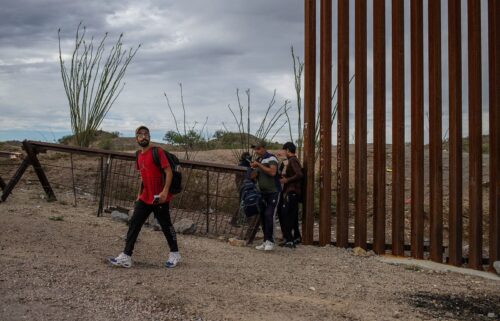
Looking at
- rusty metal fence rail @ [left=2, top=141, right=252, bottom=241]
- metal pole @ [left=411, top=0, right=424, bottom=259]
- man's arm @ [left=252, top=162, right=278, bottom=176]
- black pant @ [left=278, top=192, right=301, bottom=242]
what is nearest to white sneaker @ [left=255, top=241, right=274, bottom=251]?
rusty metal fence rail @ [left=2, top=141, right=252, bottom=241]

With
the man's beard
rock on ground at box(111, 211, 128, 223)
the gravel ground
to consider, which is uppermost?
the man's beard

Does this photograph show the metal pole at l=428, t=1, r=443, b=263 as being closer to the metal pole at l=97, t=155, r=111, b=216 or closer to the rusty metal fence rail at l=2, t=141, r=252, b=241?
the rusty metal fence rail at l=2, t=141, r=252, b=241

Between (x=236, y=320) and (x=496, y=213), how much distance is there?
469 centimetres

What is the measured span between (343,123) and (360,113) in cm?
30

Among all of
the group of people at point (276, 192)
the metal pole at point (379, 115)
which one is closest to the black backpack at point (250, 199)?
the group of people at point (276, 192)

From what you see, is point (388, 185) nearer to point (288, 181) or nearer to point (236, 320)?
point (288, 181)

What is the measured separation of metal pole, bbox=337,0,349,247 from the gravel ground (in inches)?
15.6

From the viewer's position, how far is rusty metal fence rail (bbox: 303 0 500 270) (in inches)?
327

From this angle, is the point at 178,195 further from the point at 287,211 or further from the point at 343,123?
the point at 343,123

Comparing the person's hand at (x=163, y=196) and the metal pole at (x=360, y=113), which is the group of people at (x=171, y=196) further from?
the metal pole at (x=360, y=113)

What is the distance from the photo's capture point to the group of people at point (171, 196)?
22.3 ft

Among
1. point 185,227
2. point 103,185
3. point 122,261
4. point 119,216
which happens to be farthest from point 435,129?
point 103,185

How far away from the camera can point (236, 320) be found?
16.9 ft

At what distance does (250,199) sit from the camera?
828 centimetres
